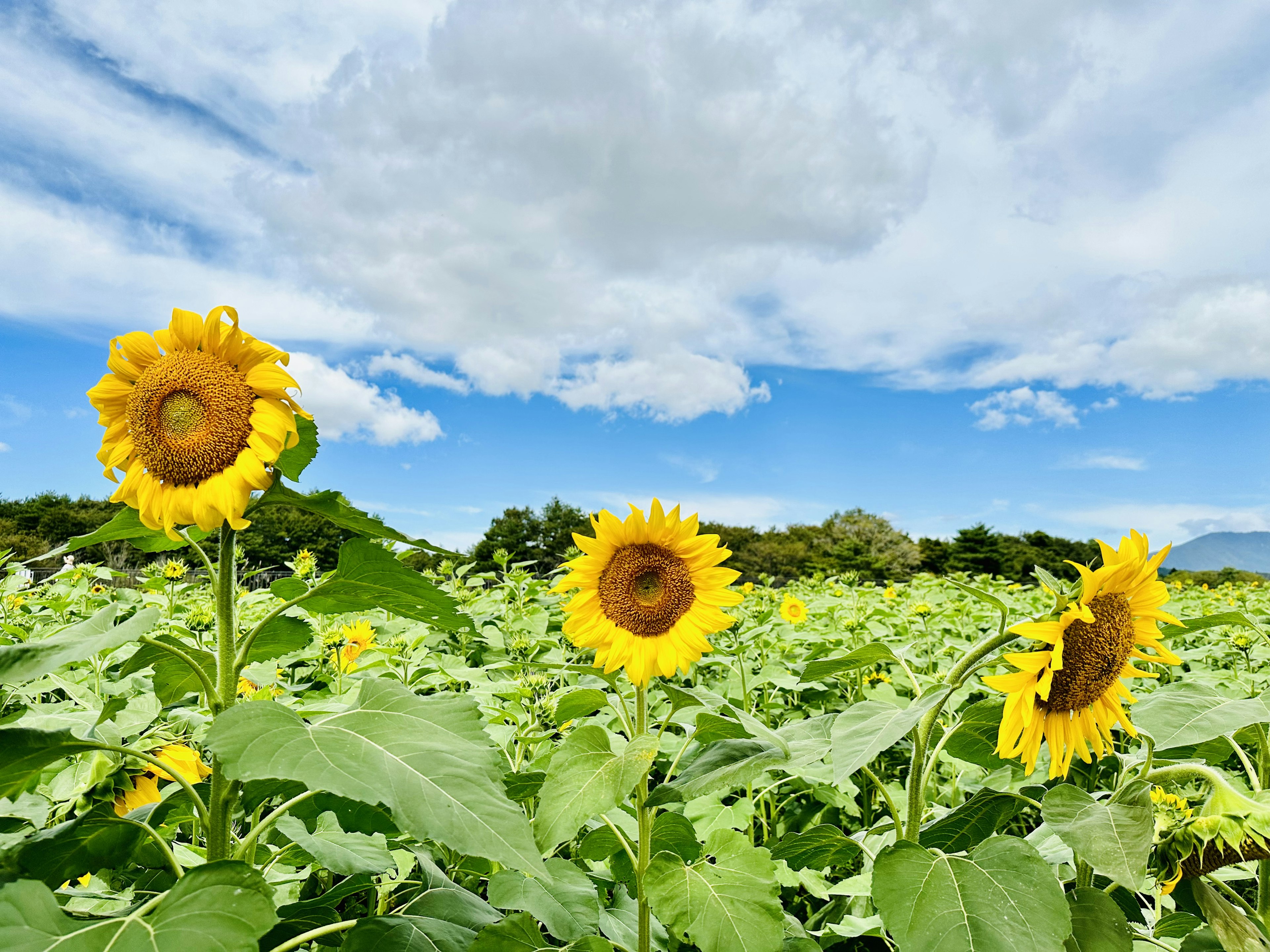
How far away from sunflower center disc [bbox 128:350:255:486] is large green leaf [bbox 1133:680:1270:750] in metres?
1.83

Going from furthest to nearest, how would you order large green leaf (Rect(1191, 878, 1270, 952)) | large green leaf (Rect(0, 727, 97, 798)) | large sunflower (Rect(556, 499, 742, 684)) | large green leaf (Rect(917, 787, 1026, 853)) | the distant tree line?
the distant tree line → large sunflower (Rect(556, 499, 742, 684)) → large green leaf (Rect(917, 787, 1026, 853)) → large green leaf (Rect(1191, 878, 1270, 952)) → large green leaf (Rect(0, 727, 97, 798))

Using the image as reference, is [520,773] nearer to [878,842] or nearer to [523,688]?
[523,688]

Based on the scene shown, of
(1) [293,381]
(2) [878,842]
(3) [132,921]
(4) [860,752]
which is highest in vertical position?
(1) [293,381]

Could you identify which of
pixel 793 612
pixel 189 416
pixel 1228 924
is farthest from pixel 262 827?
pixel 793 612

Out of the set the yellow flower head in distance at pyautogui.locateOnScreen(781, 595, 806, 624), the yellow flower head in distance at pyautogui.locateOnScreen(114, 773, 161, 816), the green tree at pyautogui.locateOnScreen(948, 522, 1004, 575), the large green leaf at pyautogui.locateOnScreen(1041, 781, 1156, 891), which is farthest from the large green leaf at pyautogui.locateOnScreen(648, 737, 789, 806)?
the green tree at pyautogui.locateOnScreen(948, 522, 1004, 575)

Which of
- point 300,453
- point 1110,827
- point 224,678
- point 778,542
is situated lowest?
point 1110,827

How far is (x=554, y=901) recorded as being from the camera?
5.11 ft

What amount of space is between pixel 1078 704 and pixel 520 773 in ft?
3.98

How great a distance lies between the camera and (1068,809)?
4.43 ft

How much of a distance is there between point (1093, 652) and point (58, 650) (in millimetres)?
1845

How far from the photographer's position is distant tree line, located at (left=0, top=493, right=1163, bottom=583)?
1246 inches

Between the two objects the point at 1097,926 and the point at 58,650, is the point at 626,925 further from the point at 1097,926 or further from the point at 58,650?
the point at 58,650

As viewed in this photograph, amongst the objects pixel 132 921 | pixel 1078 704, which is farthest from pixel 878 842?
pixel 132 921

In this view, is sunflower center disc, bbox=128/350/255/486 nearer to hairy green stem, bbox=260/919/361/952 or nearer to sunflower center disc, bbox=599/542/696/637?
hairy green stem, bbox=260/919/361/952
